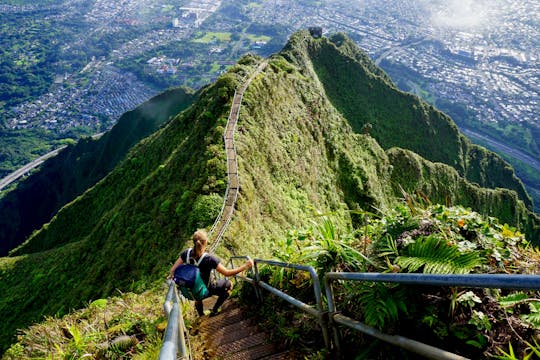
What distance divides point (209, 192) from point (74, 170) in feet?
308

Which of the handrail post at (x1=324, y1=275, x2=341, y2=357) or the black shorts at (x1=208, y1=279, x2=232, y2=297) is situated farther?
the black shorts at (x1=208, y1=279, x2=232, y2=297)

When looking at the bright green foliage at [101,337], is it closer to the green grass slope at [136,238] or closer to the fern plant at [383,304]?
the fern plant at [383,304]

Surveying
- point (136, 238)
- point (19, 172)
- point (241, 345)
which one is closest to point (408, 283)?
point (241, 345)

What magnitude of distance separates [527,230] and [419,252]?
87.7 metres

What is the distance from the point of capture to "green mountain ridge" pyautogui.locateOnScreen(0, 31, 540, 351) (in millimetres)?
19547

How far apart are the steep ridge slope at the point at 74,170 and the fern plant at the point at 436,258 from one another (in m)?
84.5

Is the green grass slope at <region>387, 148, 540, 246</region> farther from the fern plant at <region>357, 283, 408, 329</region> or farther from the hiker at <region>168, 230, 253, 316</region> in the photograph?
the fern plant at <region>357, 283, 408, 329</region>

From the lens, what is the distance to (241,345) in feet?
23.5

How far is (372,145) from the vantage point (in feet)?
155

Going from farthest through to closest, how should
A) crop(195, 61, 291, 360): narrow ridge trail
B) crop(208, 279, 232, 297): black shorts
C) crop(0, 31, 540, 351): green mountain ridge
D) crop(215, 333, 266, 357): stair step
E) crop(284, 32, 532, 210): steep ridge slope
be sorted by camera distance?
crop(284, 32, 532, 210): steep ridge slope, crop(0, 31, 540, 351): green mountain ridge, crop(208, 279, 232, 297): black shorts, crop(215, 333, 266, 357): stair step, crop(195, 61, 291, 360): narrow ridge trail

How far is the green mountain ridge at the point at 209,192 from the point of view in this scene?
19547 millimetres

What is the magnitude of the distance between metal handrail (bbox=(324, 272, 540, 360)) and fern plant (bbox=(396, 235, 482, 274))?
80 centimetres

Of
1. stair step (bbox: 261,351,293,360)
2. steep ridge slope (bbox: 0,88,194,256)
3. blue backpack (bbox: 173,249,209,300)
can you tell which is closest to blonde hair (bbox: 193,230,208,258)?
blue backpack (bbox: 173,249,209,300)

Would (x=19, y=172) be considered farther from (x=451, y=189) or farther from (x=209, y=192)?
(x=209, y=192)
